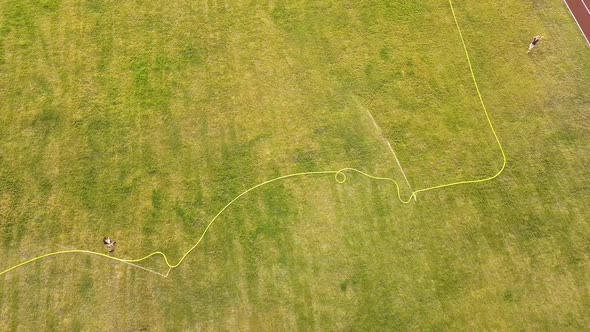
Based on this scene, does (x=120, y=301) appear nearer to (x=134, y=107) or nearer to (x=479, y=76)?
(x=134, y=107)

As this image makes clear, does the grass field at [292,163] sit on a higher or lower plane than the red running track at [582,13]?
lower

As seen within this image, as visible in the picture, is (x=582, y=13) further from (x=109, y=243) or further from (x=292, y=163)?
(x=109, y=243)

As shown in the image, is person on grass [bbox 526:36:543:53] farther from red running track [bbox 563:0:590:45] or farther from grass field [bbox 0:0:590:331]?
red running track [bbox 563:0:590:45]

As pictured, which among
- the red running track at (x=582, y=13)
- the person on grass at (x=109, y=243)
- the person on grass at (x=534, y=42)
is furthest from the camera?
the red running track at (x=582, y=13)

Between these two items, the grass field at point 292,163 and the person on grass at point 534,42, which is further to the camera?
the person on grass at point 534,42

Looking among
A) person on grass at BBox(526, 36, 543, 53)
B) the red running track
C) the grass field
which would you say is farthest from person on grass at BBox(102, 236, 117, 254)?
the red running track

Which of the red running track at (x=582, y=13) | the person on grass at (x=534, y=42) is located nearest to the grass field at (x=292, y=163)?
the person on grass at (x=534, y=42)

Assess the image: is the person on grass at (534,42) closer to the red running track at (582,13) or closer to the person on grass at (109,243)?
the red running track at (582,13)
